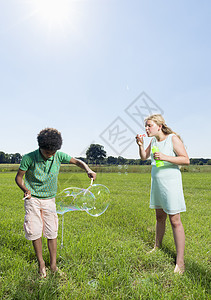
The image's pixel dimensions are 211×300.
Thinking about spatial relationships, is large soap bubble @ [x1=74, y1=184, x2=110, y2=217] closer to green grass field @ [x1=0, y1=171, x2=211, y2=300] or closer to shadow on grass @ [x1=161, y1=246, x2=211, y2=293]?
green grass field @ [x1=0, y1=171, x2=211, y2=300]

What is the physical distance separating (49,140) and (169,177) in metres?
1.61

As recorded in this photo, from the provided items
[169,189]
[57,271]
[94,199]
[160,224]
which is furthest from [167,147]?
[57,271]

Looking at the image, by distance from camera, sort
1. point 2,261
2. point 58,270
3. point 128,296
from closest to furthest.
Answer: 1. point 128,296
2. point 58,270
3. point 2,261

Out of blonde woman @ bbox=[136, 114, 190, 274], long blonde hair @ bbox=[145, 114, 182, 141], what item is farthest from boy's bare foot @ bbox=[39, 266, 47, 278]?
long blonde hair @ bbox=[145, 114, 182, 141]

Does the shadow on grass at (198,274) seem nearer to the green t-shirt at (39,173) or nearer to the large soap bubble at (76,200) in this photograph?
the large soap bubble at (76,200)

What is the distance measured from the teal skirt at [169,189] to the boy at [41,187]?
0.93m

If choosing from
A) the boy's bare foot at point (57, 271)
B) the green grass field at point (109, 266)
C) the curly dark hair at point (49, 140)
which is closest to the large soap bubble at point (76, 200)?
the green grass field at point (109, 266)

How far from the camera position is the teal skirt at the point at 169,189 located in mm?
3068

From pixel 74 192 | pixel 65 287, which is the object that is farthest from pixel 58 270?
pixel 74 192

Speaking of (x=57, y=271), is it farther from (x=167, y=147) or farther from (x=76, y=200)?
(x=167, y=147)

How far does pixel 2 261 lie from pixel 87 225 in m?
2.00

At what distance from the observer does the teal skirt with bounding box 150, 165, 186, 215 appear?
10.1ft

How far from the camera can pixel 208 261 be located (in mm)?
3412

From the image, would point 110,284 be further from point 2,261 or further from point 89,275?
point 2,261
